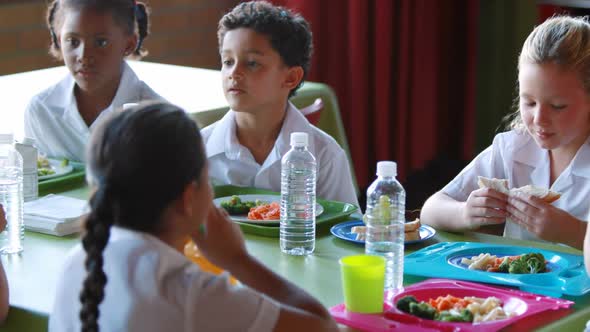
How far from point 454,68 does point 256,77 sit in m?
2.67

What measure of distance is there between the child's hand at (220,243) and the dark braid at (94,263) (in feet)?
0.69

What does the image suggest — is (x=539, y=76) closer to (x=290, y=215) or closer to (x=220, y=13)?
(x=290, y=215)

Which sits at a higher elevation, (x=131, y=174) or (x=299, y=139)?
(x=131, y=174)

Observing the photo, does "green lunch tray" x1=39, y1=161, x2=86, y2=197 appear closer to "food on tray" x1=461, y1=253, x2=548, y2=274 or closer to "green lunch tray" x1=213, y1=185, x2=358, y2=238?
"green lunch tray" x1=213, y1=185, x2=358, y2=238

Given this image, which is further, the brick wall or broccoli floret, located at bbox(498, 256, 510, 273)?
the brick wall

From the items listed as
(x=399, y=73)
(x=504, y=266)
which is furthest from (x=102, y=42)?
(x=399, y=73)

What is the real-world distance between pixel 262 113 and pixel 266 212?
44 centimetres

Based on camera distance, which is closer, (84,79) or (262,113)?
(262,113)

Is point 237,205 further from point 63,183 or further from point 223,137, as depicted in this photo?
point 63,183

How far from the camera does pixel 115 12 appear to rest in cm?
296

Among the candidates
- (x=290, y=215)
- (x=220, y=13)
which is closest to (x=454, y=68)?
(x=220, y=13)

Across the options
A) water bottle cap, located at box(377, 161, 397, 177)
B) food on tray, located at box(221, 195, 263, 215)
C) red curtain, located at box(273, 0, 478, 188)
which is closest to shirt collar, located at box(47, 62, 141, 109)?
food on tray, located at box(221, 195, 263, 215)

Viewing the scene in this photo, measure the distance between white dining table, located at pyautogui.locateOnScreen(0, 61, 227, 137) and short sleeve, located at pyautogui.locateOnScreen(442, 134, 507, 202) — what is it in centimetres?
109

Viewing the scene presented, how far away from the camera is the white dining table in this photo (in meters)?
3.30
